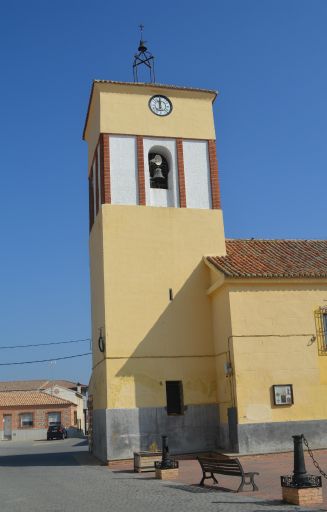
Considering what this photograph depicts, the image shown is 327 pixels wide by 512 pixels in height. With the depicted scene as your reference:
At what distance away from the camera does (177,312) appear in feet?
63.8

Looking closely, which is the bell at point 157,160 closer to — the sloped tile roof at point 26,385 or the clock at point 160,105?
the clock at point 160,105

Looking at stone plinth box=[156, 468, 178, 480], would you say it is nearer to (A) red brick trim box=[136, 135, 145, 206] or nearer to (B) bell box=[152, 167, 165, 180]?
(A) red brick trim box=[136, 135, 145, 206]

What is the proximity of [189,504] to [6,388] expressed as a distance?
177ft

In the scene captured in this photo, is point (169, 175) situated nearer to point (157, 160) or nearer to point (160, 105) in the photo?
point (157, 160)

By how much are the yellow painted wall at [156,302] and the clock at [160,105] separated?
141 inches

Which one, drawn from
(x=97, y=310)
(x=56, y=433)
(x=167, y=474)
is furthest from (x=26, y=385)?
(x=167, y=474)

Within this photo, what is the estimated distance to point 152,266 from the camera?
1952 centimetres

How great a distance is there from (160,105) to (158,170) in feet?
7.97

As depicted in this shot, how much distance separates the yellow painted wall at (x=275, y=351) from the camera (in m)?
17.4

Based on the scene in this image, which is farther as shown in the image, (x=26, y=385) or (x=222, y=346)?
(x=26, y=385)

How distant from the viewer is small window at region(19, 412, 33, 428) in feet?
163

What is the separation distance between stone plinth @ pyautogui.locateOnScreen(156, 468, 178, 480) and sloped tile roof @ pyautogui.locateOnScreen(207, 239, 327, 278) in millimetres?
6241

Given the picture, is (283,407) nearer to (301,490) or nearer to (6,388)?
(301,490)

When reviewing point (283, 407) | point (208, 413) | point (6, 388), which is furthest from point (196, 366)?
point (6, 388)
